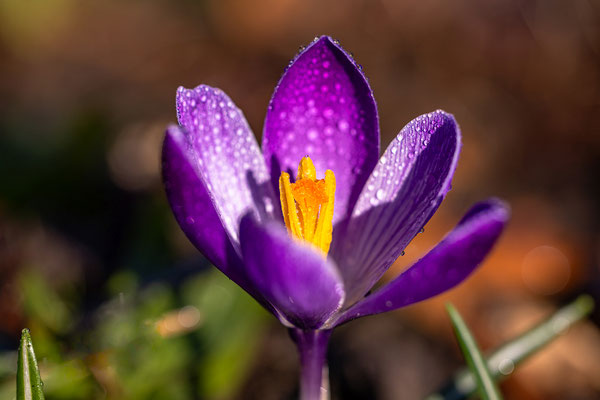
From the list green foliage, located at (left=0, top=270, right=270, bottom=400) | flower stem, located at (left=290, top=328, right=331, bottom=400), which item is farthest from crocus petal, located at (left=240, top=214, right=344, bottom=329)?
green foliage, located at (left=0, top=270, right=270, bottom=400)

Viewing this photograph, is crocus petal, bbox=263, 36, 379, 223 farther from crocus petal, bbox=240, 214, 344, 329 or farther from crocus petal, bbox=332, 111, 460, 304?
crocus petal, bbox=240, 214, 344, 329

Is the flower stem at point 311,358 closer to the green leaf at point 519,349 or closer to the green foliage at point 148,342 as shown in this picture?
the green leaf at point 519,349

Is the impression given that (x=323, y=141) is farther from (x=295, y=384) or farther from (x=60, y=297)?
(x=60, y=297)

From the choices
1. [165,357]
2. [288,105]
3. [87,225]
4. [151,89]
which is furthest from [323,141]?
[151,89]

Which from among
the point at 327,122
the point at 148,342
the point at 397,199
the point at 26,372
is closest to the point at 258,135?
the point at 148,342

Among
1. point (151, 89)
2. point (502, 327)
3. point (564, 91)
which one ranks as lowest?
point (502, 327)
